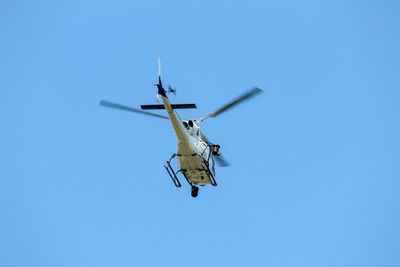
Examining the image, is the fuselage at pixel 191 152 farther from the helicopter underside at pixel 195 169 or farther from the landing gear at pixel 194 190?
the landing gear at pixel 194 190

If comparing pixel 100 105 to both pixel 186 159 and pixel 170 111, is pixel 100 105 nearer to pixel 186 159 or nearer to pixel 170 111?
pixel 170 111

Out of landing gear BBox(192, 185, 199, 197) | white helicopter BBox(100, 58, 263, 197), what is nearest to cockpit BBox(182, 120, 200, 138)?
white helicopter BBox(100, 58, 263, 197)

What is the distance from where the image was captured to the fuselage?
1379cm

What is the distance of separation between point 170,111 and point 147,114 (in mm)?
722

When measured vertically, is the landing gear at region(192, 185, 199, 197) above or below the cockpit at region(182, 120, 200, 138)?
below

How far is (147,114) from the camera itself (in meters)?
13.8

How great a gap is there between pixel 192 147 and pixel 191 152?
0.14 meters

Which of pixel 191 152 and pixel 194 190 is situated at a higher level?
pixel 191 152

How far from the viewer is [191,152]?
46.8ft

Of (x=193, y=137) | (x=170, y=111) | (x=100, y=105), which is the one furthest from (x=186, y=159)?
(x=100, y=105)

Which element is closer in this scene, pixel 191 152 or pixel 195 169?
pixel 191 152

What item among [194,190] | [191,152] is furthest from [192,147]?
[194,190]

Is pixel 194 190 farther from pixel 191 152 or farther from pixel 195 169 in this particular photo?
pixel 191 152

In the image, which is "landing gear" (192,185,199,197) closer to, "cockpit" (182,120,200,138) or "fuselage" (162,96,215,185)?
"fuselage" (162,96,215,185)
